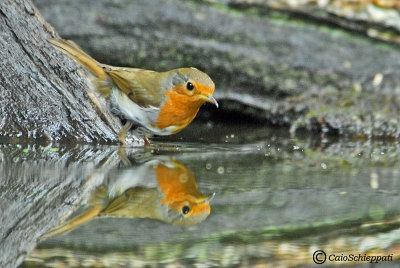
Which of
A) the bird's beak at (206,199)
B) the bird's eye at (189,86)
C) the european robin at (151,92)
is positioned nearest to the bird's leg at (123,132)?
the european robin at (151,92)

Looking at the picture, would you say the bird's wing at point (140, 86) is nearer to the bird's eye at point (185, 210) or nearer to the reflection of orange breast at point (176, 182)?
the reflection of orange breast at point (176, 182)

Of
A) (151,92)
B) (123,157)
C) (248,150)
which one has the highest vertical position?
(151,92)

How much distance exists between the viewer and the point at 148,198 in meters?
2.90

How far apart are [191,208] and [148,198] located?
0.23 metres

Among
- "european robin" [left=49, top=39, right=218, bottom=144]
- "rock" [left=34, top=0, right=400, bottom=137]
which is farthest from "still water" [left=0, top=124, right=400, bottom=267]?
"rock" [left=34, top=0, right=400, bottom=137]


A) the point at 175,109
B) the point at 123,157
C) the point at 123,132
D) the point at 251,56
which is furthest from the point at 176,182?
the point at 251,56

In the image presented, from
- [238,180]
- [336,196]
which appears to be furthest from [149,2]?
[336,196]

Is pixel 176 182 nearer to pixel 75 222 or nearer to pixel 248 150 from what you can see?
pixel 75 222

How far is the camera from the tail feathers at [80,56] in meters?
4.28

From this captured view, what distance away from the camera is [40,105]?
443 cm

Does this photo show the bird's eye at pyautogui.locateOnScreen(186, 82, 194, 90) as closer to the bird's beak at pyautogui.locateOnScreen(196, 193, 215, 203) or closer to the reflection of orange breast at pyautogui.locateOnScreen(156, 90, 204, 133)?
the reflection of orange breast at pyautogui.locateOnScreen(156, 90, 204, 133)

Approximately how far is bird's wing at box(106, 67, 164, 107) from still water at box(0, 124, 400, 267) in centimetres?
36

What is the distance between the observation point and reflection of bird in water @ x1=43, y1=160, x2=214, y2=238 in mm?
2637

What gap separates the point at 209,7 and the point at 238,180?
3.24 metres
